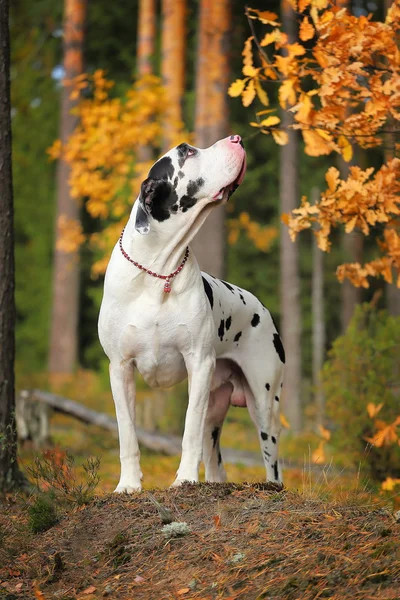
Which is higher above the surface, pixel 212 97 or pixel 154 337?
pixel 212 97

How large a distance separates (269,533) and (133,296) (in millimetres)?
1763

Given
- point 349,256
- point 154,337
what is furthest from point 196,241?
point 154,337

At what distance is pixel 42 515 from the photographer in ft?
16.3

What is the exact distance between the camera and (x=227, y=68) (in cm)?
1445

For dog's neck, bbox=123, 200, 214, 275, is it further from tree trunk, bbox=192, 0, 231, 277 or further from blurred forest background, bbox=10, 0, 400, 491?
tree trunk, bbox=192, 0, 231, 277

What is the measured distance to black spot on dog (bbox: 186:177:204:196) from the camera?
536 centimetres

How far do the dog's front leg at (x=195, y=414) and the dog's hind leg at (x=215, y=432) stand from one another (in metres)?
0.97

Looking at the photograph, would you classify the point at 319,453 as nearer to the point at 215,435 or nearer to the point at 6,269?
the point at 215,435

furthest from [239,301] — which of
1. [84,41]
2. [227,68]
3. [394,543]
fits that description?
[84,41]

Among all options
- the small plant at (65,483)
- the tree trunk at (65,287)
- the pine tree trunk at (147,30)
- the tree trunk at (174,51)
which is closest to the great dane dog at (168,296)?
the small plant at (65,483)

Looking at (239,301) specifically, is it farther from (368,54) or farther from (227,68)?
(227,68)

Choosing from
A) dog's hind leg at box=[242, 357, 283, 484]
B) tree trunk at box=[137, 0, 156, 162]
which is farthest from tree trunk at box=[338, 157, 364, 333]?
dog's hind leg at box=[242, 357, 283, 484]

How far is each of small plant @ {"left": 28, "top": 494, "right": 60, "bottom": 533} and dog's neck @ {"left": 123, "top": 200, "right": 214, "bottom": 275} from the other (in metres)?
1.56

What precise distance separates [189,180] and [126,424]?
5.34ft
